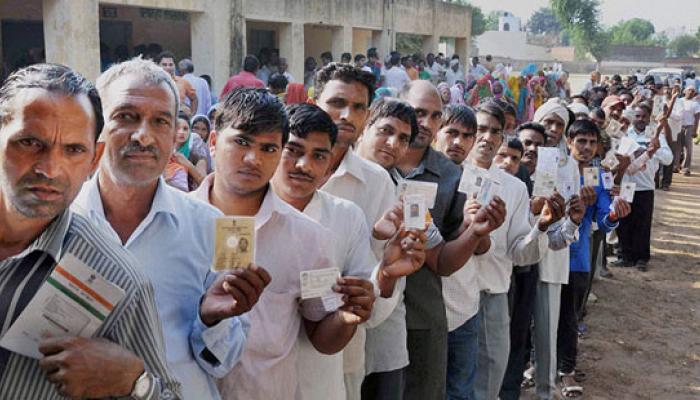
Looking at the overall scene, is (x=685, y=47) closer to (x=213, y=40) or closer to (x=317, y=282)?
(x=213, y=40)

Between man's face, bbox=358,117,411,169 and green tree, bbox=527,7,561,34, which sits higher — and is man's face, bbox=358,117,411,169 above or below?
below

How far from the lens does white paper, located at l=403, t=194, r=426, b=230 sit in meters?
2.76

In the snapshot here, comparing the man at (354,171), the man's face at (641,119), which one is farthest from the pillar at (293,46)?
the man at (354,171)

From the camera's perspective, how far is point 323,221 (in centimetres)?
276

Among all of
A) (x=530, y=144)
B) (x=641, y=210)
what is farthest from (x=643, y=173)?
(x=530, y=144)

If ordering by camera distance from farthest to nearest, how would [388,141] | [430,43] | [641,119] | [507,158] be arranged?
[430,43] → [641,119] → [507,158] → [388,141]

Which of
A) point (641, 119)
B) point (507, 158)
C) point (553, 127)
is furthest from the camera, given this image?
point (641, 119)

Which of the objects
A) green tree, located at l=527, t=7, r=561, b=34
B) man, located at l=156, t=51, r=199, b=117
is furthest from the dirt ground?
green tree, located at l=527, t=7, r=561, b=34

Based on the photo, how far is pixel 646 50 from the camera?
68.1m

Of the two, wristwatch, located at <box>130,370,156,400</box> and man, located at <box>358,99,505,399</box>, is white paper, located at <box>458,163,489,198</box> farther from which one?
wristwatch, located at <box>130,370,156,400</box>

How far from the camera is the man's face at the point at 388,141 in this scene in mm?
3504

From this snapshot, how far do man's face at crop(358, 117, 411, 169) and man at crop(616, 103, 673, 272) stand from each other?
20.6 ft

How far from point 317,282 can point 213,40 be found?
11853 millimetres

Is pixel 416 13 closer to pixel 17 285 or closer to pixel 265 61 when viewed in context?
pixel 265 61
